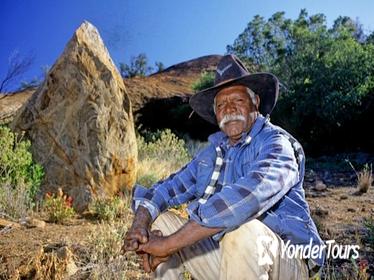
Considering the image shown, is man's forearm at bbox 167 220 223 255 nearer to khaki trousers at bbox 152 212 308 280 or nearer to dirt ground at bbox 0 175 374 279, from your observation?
khaki trousers at bbox 152 212 308 280

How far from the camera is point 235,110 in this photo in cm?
307

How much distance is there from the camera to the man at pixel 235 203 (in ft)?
7.64

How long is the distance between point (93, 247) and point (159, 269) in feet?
5.75

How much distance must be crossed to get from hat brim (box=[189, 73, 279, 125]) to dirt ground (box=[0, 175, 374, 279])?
4.54ft

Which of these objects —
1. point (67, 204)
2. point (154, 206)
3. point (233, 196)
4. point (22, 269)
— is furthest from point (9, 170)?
point (233, 196)

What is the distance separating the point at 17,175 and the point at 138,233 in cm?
423

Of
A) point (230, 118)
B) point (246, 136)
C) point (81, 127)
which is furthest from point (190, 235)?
point (81, 127)

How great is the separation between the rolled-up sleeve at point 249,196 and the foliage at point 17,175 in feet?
13.9

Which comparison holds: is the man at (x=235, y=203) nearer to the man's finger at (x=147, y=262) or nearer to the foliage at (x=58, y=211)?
the man's finger at (x=147, y=262)

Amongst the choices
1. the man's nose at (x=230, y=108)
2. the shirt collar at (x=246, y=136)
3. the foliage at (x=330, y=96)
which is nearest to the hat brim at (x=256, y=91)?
the man's nose at (x=230, y=108)

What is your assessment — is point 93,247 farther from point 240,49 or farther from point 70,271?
point 240,49

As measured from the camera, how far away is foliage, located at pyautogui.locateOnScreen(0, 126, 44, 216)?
19.7 feet

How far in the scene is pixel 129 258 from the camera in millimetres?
4254

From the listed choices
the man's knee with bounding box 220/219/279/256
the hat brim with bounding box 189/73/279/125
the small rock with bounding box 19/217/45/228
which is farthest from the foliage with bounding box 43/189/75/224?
the man's knee with bounding box 220/219/279/256
